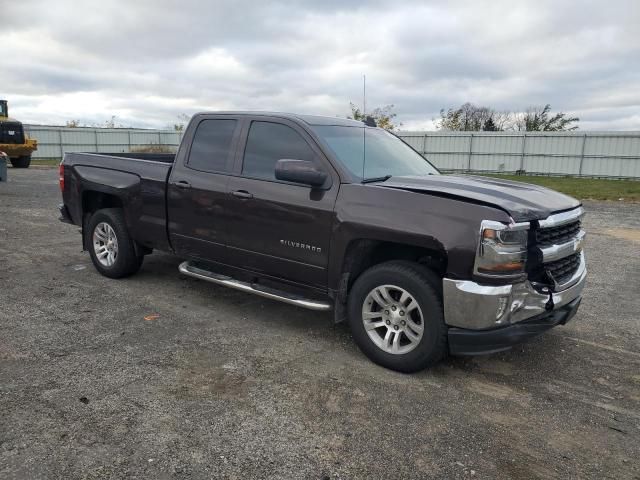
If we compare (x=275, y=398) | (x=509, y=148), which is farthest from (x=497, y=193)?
(x=509, y=148)

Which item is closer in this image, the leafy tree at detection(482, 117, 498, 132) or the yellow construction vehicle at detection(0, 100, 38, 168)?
the yellow construction vehicle at detection(0, 100, 38, 168)

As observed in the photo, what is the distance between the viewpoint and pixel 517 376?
3928 millimetres

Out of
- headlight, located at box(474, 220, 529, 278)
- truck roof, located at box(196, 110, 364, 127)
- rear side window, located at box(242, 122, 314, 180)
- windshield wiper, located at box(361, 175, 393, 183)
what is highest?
truck roof, located at box(196, 110, 364, 127)

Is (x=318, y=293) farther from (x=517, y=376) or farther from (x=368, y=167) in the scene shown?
(x=517, y=376)

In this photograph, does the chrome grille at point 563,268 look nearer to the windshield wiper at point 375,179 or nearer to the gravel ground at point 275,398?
the gravel ground at point 275,398

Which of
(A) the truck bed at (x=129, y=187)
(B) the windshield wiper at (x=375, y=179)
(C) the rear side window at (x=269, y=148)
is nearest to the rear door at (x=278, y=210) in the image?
(C) the rear side window at (x=269, y=148)

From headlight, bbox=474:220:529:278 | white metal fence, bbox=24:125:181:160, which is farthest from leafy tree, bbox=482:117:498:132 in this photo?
headlight, bbox=474:220:529:278

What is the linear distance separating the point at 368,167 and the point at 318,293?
1163mm

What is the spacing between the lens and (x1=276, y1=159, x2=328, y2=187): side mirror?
13.2 feet

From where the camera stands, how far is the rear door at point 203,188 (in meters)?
4.87

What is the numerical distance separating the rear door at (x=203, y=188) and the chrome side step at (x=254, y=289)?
0.16 meters

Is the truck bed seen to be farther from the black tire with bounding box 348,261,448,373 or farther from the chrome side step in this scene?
the black tire with bounding box 348,261,448,373

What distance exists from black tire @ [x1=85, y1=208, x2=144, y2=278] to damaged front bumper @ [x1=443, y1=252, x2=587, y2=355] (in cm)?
382

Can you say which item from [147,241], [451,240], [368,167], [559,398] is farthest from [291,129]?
[559,398]
